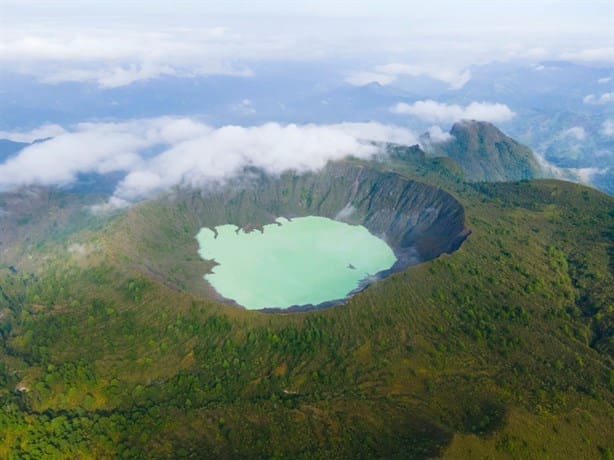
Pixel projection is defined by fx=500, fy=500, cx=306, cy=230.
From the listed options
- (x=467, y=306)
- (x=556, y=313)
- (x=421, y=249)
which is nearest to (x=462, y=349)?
(x=467, y=306)

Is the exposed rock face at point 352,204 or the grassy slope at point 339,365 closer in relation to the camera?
the grassy slope at point 339,365

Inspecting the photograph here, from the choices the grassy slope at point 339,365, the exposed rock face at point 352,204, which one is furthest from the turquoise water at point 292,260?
the grassy slope at point 339,365

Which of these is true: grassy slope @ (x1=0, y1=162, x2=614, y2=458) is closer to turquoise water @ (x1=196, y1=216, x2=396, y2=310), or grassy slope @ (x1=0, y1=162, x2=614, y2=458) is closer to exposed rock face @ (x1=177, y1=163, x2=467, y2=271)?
turquoise water @ (x1=196, y1=216, x2=396, y2=310)

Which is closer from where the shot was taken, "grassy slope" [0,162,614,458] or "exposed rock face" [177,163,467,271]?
"grassy slope" [0,162,614,458]

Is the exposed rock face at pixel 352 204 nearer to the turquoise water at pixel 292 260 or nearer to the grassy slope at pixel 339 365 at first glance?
the turquoise water at pixel 292 260

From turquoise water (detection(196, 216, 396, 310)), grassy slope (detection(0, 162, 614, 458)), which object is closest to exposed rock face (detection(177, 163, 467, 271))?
turquoise water (detection(196, 216, 396, 310))
